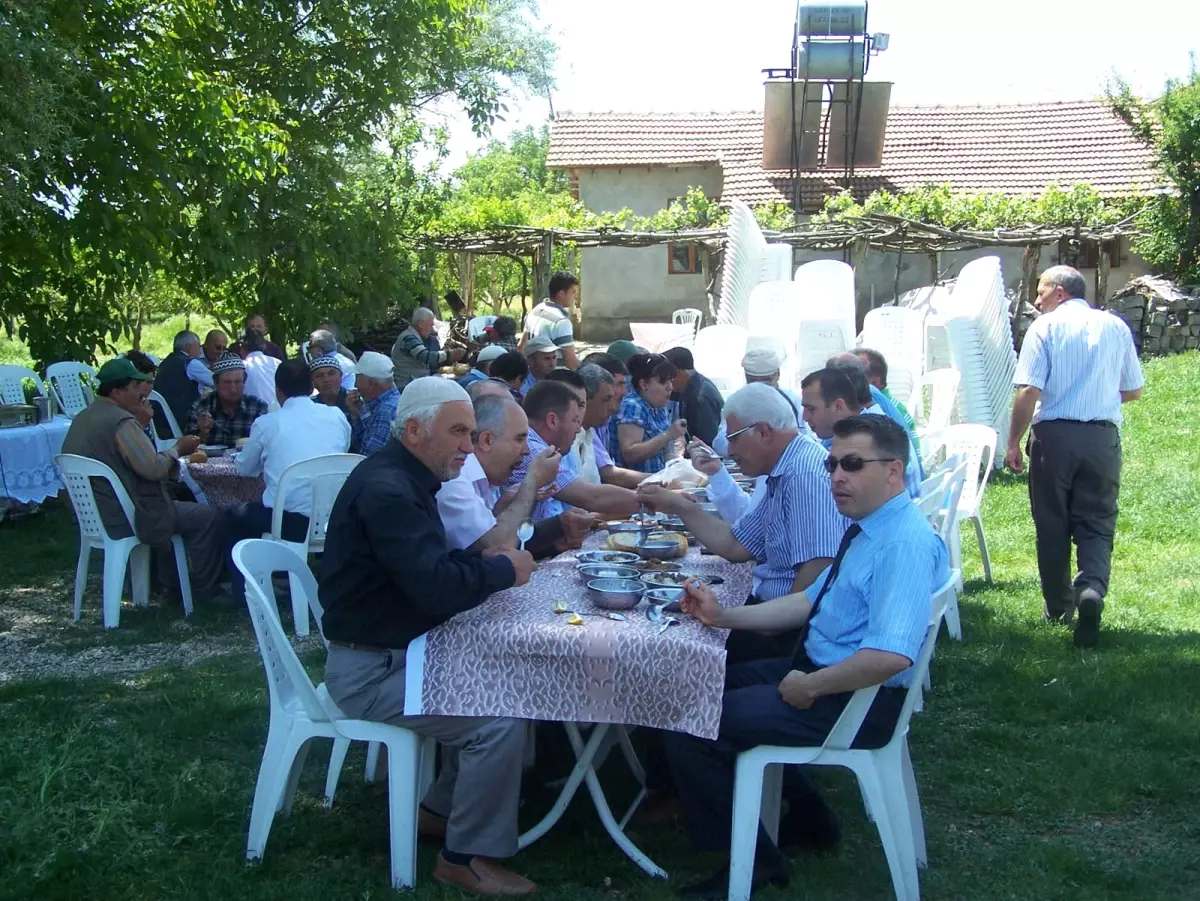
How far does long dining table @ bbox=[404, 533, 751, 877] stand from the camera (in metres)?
3.19

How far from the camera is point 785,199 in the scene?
1004 inches

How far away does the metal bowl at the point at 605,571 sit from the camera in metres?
3.77

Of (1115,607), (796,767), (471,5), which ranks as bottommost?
(1115,607)

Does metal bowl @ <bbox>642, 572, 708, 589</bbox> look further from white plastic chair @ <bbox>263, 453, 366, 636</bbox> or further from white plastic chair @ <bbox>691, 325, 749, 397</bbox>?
white plastic chair @ <bbox>691, 325, 749, 397</bbox>

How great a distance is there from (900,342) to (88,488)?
341 inches

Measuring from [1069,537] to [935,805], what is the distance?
246 cm

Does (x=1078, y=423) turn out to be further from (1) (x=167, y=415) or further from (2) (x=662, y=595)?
(1) (x=167, y=415)

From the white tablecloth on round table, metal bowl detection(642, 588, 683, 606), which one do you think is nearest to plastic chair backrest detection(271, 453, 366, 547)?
metal bowl detection(642, 588, 683, 606)

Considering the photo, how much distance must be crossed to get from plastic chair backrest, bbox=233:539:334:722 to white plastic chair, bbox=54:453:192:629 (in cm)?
317

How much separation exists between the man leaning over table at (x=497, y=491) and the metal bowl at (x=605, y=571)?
10.8 inches

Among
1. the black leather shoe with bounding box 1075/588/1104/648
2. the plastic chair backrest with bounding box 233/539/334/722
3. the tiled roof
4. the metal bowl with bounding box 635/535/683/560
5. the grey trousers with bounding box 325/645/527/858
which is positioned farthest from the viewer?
the tiled roof

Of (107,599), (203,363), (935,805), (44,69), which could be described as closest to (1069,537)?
(935,805)

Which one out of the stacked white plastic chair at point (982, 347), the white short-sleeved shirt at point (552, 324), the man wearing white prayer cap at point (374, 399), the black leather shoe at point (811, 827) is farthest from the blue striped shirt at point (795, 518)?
the stacked white plastic chair at point (982, 347)

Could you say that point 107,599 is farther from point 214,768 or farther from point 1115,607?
point 1115,607
